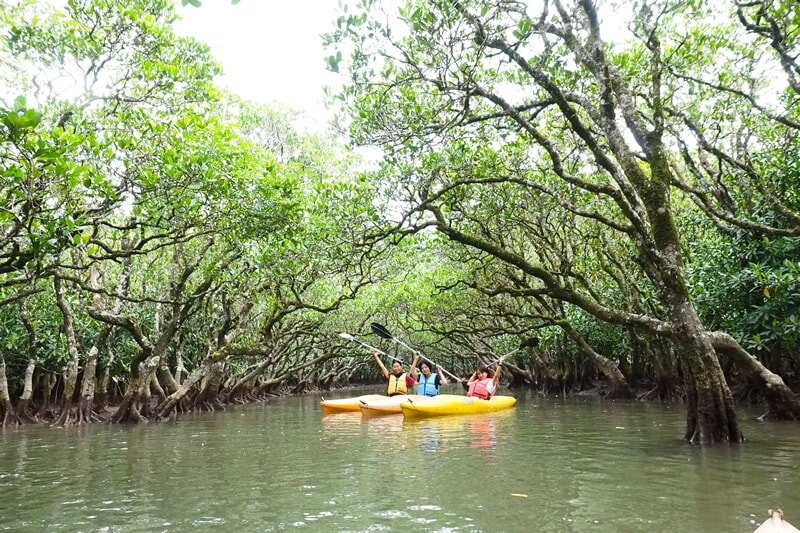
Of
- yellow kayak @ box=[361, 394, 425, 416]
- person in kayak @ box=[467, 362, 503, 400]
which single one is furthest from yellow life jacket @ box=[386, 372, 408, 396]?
person in kayak @ box=[467, 362, 503, 400]

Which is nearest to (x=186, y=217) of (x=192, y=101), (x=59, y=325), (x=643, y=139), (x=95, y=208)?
(x=95, y=208)

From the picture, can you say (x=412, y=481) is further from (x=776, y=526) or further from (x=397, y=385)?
(x=397, y=385)

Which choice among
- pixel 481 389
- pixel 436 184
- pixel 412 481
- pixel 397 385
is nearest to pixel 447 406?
pixel 481 389

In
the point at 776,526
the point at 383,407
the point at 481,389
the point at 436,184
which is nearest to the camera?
the point at 776,526

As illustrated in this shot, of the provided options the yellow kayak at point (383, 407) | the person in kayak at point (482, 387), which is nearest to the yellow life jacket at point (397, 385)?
the yellow kayak at point (383, 407)

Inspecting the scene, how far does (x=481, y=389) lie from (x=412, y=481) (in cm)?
1011

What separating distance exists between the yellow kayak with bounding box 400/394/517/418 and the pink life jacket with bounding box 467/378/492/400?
0.40m

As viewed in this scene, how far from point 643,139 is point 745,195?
327cm

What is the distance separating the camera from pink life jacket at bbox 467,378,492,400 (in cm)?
1572

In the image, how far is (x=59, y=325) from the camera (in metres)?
14.5

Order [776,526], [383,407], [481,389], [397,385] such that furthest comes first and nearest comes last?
[397,385] < [481,389] < [383,407] < [776,526]

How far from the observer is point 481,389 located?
15.9 metres

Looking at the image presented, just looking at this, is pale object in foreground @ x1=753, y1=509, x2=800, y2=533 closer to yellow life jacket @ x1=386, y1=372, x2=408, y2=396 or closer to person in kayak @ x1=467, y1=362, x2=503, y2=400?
person in kayak @ x1=467, y1=362, x2=503, y2=400

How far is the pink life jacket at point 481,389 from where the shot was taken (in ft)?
51.6
